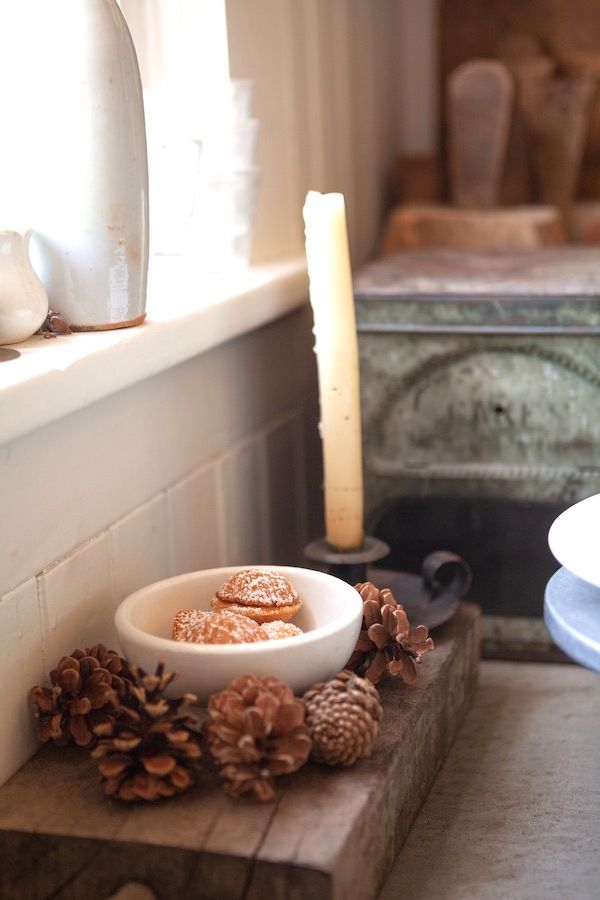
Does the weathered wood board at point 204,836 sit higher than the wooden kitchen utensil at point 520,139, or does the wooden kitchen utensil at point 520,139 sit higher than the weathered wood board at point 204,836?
the wooden kitchen utensil at point 520,139

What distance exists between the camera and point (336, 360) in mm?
976

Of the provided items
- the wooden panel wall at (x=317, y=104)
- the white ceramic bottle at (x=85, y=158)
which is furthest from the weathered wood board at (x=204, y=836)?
the wooden panel wall at (x=317, y=104)

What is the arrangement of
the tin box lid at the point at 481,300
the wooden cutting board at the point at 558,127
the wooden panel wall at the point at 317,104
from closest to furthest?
1. the tin box lid at the point at 481,300
2. the wooden panel wall at the point at 317,104
3. the wooden cutting board at the point at 558,127

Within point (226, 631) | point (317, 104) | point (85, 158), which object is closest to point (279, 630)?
point (226, 631)

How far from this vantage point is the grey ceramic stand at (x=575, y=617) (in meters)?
0.72

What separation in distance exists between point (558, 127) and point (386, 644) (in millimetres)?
1026

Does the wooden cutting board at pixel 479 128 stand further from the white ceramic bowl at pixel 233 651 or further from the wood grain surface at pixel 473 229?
the white ceramic bowl at pixel 233 651

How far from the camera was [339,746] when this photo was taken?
30.2 inches

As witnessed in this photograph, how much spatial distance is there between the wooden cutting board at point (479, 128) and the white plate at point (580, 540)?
2.82ft

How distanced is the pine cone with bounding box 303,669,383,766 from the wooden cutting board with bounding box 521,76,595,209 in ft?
3.58

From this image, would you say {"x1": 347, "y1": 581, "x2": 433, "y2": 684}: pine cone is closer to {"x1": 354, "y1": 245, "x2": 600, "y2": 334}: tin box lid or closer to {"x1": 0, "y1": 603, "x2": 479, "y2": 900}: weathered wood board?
{"x1": 0, "y1": 603, "x2": 479, "y2": 900}: weathered wood board

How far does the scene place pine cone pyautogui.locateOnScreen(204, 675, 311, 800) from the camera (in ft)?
2.42

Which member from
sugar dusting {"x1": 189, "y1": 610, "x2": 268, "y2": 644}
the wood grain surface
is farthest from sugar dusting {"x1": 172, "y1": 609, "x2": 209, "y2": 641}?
the wood grain surface

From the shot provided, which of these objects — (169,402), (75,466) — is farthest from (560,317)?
(75,466)
